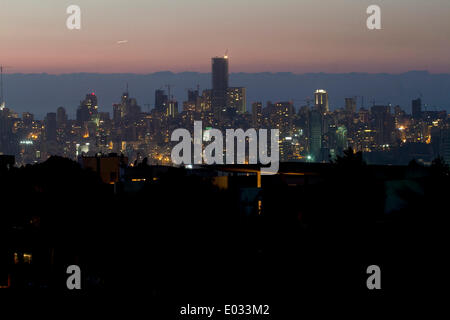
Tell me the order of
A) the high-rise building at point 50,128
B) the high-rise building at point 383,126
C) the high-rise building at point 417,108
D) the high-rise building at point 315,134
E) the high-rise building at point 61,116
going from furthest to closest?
the high-rise building at point 61,116 < the high-rise building at point 50,128 < the high-rise building at point 417,108 < the high-rise building at point 383,126 < the high-rise building at point 315,134

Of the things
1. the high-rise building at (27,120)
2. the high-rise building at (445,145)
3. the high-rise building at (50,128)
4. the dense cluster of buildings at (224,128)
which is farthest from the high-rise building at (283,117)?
the high-rise building at (27,120)

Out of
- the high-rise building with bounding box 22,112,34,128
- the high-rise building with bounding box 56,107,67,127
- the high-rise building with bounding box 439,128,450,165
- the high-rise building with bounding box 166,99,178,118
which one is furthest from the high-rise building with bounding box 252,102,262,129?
the high-rise building with bounding box 439,128,450,165

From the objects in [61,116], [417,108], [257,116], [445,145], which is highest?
[417,108]

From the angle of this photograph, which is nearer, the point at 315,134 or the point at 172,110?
the point at 315,134

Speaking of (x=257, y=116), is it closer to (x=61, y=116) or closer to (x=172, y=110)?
(x=172, y=110)

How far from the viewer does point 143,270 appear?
23.5 meters

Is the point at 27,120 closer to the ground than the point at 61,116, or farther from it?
closer to the ground

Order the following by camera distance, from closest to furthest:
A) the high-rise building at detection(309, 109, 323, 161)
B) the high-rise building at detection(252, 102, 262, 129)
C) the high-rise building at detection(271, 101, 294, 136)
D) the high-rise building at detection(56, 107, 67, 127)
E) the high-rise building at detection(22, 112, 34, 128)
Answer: the high-rise building at detection(309, 109, 323, 161) → the high-rise building at detection(271, 101, 294, 136) → the high-rise building at detection(252, 102, 262, 129) → the high-rise building at detection(22, 112, 34, 128) → the high-rise building at detection(56, 107, 67, 127)

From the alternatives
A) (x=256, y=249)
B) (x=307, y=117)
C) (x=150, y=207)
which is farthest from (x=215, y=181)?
(x=307, y=117)

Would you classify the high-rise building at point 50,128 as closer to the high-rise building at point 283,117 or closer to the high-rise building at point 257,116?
the high-rise building at point 257,116

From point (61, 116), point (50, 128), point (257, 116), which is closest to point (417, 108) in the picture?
point (257, 116)

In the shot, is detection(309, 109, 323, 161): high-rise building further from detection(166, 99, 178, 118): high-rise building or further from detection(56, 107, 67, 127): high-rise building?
detection(56, 107, 67, 127): high-rise building

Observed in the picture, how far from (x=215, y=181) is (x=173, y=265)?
10509mm
